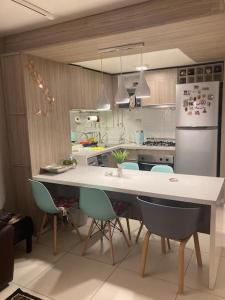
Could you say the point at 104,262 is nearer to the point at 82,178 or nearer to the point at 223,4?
the point at 82,178

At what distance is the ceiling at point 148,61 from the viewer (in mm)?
3430

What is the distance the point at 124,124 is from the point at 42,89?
8.13 ft

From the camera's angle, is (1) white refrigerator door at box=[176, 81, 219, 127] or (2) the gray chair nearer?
(2) the gray chair

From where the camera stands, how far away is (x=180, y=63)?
13.3 feet

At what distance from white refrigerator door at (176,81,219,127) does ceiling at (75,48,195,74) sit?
447 mm

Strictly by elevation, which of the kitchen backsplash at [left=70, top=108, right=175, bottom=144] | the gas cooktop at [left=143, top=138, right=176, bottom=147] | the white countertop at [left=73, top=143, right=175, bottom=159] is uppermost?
the kitchen backsplash at [left=70, top=108, right=175, bottom=144]

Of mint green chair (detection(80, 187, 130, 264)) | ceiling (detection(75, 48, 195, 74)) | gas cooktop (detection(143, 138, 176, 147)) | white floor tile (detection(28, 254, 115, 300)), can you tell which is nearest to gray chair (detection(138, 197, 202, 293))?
mint green chair (detection(80, 187, 130, 264))

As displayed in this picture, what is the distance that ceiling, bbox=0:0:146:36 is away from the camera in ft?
6.52

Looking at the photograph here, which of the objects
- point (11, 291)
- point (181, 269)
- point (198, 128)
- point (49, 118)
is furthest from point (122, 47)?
point (11, 291)

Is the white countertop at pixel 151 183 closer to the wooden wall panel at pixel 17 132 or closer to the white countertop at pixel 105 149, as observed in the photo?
the wooden wall panel at pixel 17 132

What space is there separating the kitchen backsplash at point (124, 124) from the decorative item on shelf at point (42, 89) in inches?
52.0

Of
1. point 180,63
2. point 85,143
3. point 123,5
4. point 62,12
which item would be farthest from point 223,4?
point 85,143

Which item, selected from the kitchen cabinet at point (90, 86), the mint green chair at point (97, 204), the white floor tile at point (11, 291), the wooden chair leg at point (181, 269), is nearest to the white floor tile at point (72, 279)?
the white floor tile at point (11, 291)

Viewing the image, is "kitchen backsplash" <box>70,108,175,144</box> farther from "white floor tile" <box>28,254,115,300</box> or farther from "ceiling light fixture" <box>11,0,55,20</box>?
"white floor tile" <box>28,254,115,300</box>
